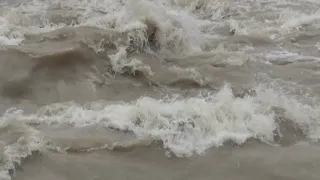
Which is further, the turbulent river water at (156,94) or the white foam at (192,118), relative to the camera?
the white foam at (192,118)

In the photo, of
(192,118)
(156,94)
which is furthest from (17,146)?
(156,94)

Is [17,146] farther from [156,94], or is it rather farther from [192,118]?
[156,94]

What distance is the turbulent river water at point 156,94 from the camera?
4.29 meters

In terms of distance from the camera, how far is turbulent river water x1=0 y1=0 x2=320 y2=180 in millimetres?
4285

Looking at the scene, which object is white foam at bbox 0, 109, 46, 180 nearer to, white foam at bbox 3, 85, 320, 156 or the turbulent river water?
the turbulent river water

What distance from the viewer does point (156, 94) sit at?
5.67 meters

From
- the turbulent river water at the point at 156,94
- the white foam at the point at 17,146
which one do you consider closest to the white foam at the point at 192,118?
the turbulent river water at the point at 156,94

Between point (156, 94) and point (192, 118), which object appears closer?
point (192, 118)

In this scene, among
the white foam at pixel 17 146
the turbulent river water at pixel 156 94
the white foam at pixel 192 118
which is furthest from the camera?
the white foam at pixel 192 118

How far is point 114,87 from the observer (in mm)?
5816

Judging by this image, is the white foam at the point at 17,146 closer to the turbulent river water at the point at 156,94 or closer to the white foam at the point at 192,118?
the turbulent river water at the point at 156,94

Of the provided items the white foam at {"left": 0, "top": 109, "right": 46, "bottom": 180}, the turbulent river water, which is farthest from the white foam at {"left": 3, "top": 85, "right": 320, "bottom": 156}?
the white foam at {"left": 0, "top": 109, "right": 46, "bottom": 180}

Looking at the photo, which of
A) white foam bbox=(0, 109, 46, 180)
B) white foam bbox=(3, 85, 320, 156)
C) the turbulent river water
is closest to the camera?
white foam bbox=(0, 109, 46, 180)

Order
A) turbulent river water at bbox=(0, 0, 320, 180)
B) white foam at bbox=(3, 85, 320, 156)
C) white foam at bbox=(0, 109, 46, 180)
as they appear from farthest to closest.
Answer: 1. white foam at bbox=(3, 85, 320, 156)
2. turbulent river water at bbox=(0, 0, 320, 180)
3. white foam at bbox=(0, 109, 46, 180)
